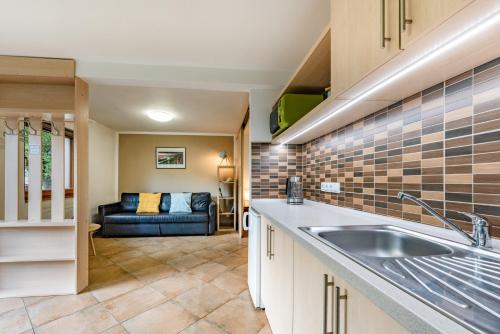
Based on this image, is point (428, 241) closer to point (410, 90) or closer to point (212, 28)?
point (410, 90)

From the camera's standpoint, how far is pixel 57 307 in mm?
2162

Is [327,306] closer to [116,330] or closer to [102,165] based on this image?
[116,330]

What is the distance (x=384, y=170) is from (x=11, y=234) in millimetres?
3307

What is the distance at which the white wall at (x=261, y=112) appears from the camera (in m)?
2.59

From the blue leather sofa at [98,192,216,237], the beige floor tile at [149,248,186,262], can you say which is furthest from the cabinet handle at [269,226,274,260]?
the blue leather sofa at [98,192,216,237]

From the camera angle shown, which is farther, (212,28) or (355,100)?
(212,28)

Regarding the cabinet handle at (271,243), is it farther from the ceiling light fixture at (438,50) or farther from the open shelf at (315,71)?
the open shelf at (315,71)

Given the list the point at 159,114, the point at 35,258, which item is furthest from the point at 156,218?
the point at 35,258

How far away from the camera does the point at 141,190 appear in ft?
19.1

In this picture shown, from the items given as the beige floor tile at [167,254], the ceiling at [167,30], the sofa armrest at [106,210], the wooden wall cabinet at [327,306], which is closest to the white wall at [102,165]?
the sofa armrest at [106,210]

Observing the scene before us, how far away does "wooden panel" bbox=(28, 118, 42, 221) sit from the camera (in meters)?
2.44

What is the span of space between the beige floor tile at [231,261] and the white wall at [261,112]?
1637mm

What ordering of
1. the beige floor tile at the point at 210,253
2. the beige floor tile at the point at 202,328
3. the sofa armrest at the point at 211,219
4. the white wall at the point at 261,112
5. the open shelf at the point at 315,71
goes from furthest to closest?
1. the sofa armrest at the point at 211,219
2. the beige floor tile at the point at 210,253
3. the white wall at the point at 261,112
4. the beige floor tile at the point at 202,328
5. the open shelf at the point at 315,71

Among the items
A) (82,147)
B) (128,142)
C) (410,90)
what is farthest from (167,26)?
(128,142)
